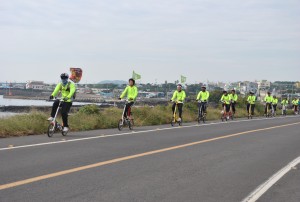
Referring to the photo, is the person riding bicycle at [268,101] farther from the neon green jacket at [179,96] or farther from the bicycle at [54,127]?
the bicycle at [54,127]

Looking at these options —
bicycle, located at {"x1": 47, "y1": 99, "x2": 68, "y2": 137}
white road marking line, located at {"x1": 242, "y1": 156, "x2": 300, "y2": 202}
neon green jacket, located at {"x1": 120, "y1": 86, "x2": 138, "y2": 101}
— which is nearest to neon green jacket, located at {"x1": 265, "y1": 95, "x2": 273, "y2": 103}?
neon green jacket, located at {"x1": 120, "y1": 86, "x2": 138, "y2": 101}

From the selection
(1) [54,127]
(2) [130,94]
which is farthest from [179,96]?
(1) [54,127]

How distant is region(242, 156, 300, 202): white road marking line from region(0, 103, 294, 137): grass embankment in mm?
8813

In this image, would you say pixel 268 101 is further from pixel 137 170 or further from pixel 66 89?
pixel 137 170

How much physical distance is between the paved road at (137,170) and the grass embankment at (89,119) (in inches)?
86.9

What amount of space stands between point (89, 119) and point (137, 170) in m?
10.7

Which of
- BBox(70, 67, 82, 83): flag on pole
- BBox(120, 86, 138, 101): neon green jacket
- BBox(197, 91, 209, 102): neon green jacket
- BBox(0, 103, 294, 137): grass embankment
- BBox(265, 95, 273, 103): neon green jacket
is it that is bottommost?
BBox(0, 103, 294, 137): grass embankment

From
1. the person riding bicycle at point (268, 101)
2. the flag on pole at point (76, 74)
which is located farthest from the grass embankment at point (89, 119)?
the person riding bicycle at point (268, 101)

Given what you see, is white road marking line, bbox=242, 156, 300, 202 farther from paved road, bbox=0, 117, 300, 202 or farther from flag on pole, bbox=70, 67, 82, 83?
flag on pole, bbox=70, 67, 82, 83

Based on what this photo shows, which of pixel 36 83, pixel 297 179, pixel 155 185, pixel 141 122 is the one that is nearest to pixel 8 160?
pixel 155 185

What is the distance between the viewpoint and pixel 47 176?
7.53 meters

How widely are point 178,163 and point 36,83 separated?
44455 mm

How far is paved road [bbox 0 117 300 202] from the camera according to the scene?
6.58 m

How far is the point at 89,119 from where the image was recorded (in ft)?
62.0
